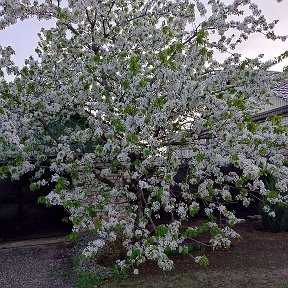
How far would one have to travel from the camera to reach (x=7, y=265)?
608 cm

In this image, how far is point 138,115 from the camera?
407 cm

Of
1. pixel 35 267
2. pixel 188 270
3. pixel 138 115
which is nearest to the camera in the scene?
pixel 138 115

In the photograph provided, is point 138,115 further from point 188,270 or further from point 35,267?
point 35,267

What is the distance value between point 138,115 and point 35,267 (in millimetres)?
3161

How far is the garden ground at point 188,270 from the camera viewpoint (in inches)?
189

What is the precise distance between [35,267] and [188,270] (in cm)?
227

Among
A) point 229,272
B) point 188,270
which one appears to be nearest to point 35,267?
point 188,270

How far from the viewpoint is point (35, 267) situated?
5871mm

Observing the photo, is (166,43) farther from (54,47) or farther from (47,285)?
(47,285)

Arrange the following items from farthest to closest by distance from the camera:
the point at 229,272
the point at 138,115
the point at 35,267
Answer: the point at 35,267
the point at 229,272
the point at 138,115

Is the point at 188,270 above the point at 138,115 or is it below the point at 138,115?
below

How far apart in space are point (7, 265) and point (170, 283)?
2.72 m

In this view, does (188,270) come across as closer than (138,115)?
No

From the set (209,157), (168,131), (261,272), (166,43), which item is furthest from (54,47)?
(261,272)
